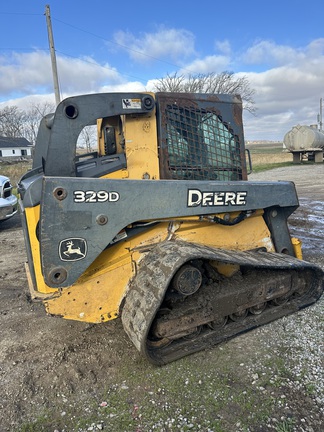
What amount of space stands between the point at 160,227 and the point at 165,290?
61 cm

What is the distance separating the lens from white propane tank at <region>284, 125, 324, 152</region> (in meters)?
23.3

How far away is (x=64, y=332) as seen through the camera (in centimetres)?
337

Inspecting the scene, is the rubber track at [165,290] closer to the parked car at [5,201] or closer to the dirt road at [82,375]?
the dirt road at [82,375]

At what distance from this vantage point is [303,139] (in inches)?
928

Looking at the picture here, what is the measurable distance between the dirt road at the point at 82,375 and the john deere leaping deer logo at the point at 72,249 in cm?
100

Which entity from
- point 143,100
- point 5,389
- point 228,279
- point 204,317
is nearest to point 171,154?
point 143,100

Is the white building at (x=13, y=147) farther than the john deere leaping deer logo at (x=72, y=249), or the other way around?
the white building at (x=13, y=147)

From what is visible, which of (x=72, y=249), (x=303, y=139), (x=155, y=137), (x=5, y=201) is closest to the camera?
(x=72, y=249)

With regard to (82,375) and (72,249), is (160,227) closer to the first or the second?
(72,249)

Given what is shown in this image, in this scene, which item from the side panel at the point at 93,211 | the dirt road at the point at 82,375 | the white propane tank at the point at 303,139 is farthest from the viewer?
the white propane tank at the point at 303,139

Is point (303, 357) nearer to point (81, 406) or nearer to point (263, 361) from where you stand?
point (263, 361)

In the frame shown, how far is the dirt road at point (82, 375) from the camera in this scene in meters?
2.23

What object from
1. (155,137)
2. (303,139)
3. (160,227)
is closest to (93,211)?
(160,227)

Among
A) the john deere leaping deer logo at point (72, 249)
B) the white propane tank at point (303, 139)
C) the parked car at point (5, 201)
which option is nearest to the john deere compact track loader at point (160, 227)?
the john deere leaping deer logo at point (72, 249)
